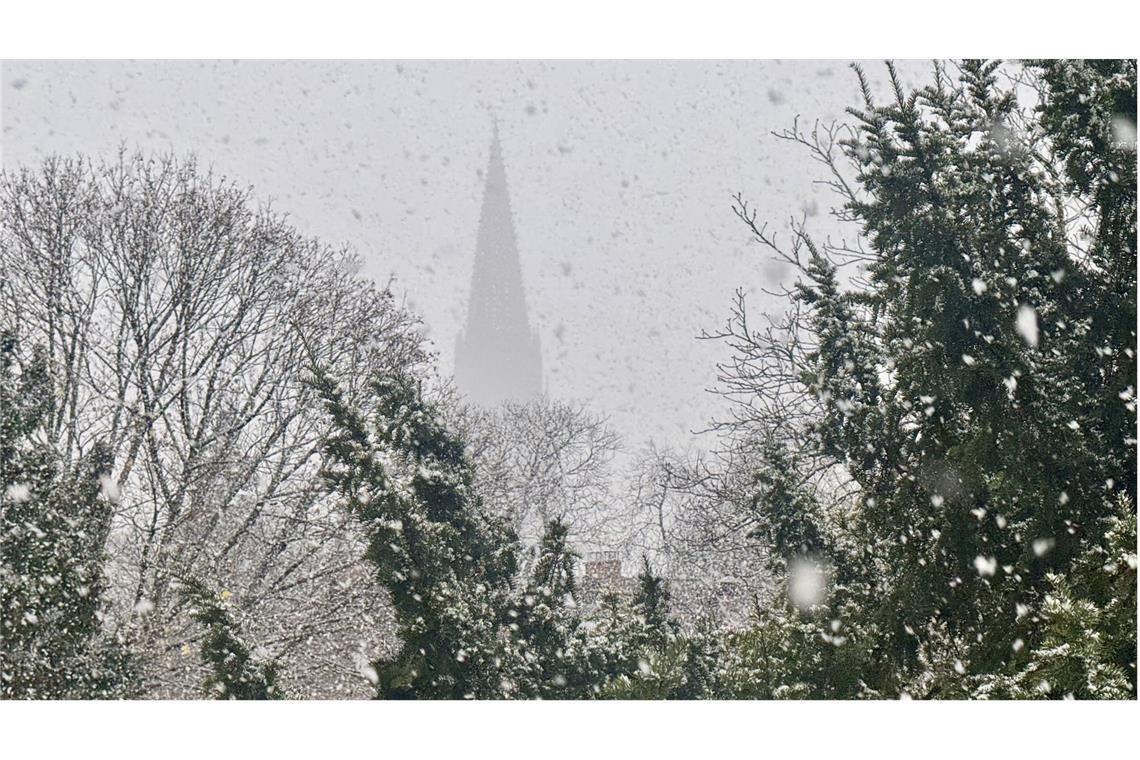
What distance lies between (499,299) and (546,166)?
1.17m

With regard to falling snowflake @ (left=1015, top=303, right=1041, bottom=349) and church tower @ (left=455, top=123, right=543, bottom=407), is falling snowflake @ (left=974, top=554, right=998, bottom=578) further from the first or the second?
church tower @ (left=455, top=123, right=543, bottom=407)

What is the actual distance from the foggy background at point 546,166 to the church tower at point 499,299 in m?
0.10

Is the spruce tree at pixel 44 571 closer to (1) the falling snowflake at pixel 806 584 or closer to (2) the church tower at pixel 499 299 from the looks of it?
(2) the church tower at pixel 499 299

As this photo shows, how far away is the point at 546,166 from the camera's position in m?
7.53

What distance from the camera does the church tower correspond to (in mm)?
7566

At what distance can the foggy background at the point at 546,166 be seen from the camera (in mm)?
6430

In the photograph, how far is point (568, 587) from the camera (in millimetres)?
6668

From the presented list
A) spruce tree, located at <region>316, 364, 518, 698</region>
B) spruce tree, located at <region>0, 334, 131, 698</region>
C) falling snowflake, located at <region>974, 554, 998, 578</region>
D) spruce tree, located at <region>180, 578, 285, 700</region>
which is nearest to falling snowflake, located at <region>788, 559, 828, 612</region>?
falling snowflake, located at <region>974, 554, 998, 578</region>

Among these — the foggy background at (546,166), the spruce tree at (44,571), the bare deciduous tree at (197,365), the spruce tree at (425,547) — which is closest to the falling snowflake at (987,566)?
the foggy background at (546,166)

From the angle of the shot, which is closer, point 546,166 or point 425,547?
point 425,547

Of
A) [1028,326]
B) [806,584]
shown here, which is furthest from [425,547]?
[1028,326]

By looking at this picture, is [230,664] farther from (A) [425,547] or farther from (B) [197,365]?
(B) [197,365]

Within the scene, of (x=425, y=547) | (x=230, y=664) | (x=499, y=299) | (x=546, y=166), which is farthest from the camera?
(x=499, y=299)
